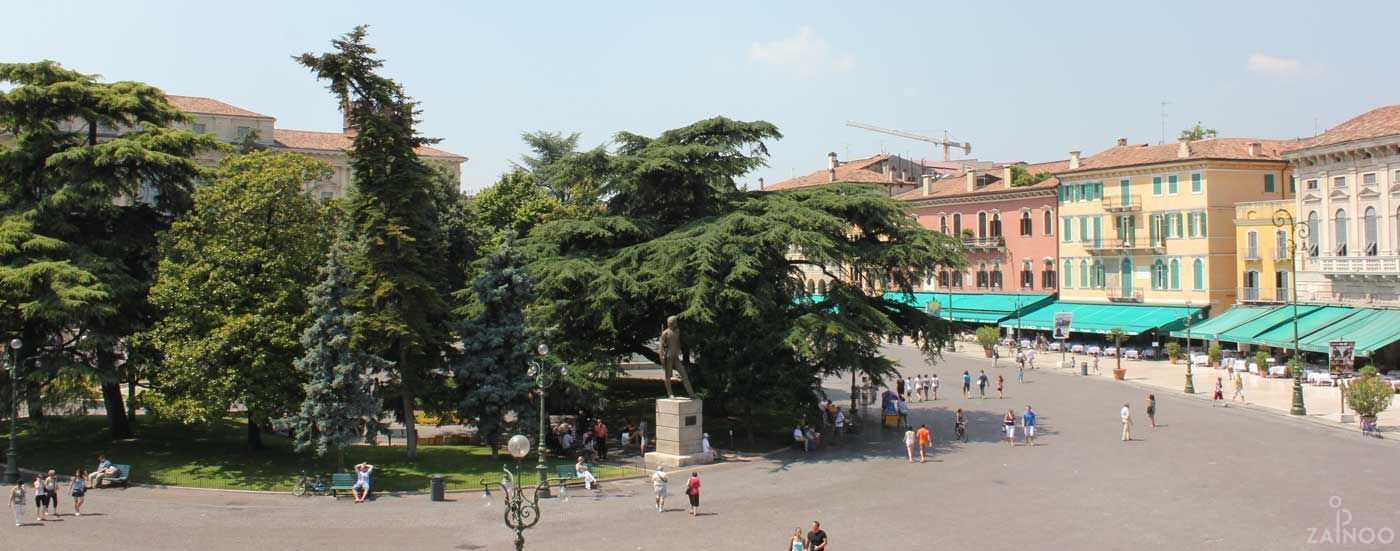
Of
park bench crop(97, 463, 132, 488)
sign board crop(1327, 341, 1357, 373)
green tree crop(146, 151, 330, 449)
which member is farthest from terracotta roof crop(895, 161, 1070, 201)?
park bench crop(97, 463, 132, 488)

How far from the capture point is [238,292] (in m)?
32.0

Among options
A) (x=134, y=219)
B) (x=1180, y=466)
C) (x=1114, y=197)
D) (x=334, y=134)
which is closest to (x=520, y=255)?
(x=134, y=219)

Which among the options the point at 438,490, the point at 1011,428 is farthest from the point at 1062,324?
the point at 438,490

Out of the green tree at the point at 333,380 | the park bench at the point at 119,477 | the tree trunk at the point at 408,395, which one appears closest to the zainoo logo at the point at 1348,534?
the green tree at the point at 333,380

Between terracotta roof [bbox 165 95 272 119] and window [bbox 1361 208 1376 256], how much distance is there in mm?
75265

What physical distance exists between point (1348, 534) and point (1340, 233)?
1474 inches

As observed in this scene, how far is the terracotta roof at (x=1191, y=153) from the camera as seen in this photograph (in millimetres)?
64938

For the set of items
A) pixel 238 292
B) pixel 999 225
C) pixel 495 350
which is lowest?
pixel 495 350

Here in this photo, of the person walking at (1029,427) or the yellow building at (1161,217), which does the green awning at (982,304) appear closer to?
the yellow building at (1161,217)

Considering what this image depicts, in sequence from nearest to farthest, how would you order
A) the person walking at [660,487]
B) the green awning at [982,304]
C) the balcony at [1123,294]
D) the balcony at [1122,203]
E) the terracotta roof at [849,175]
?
the person walking at [660,487], the balcony at [1122,203], the balcony at [1123,294], the green awning at [982,304], the terracotta roof at [849,175]

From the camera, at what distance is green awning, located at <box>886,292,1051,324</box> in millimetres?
75250

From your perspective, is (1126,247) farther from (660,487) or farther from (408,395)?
(660,487)

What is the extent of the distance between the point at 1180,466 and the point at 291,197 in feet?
90.6

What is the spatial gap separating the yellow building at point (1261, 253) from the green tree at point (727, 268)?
30.7 metres
